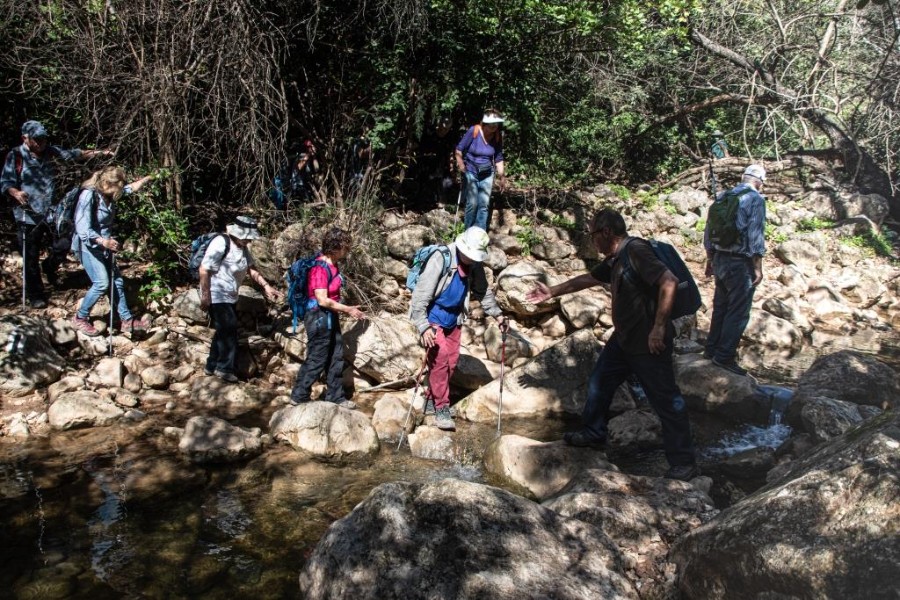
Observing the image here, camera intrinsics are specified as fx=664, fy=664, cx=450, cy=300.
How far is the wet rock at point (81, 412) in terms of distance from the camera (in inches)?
231

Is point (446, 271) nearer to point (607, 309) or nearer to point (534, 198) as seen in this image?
point (607, 309)

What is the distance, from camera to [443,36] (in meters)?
10.1

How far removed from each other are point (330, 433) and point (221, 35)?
551 centimetres

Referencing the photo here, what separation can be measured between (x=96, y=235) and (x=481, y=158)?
475 cm

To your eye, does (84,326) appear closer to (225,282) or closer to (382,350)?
(225,282)

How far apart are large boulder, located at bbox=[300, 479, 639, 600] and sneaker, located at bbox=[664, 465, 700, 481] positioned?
170cm

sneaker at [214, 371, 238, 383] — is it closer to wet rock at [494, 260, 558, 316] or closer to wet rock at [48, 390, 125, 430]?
wet rock at [48, 390, 125, 430]

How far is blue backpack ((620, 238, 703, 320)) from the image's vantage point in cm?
478

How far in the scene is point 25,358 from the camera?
6473 mm

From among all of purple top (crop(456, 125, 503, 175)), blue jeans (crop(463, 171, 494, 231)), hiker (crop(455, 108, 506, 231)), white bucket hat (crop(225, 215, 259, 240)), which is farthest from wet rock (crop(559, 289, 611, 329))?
white bucket hat (crop(225, 215, 259, 240))

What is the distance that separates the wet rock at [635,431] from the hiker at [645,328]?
0.71 m

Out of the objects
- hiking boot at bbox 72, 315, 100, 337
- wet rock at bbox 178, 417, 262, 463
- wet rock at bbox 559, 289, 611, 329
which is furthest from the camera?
wet rock at bbox 559, 289, 611, 329

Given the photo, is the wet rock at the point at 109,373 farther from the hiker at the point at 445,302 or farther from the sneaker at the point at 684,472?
the sneaker at the point at 684,472

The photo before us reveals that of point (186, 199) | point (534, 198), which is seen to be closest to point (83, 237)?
point (186, 199)
